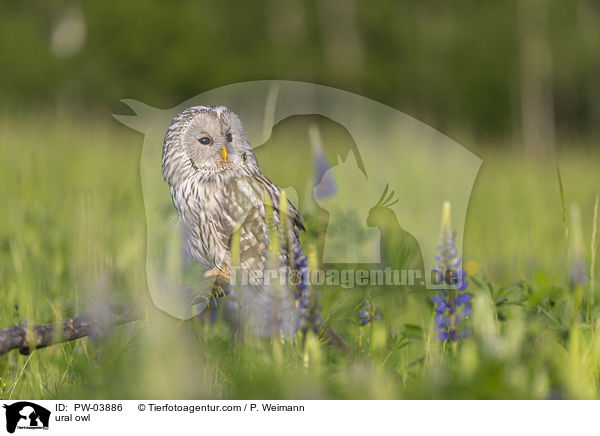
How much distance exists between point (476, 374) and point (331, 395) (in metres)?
0.39

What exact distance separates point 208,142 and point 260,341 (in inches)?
26.0

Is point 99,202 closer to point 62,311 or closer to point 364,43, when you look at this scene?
point 62,311

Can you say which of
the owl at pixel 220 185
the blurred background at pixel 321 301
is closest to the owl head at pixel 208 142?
the owl at pixel 220 185

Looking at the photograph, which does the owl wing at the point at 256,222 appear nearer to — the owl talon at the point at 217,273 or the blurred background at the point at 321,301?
the owl talon at the point at 217,273

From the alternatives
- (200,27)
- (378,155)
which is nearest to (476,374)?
(378,155)

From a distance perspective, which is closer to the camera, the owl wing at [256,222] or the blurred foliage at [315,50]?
the owl wing at [256,222]

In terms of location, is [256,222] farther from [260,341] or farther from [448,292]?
[448,292]

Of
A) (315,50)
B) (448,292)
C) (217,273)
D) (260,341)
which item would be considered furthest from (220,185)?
(315,50)

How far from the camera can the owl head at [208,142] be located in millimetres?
2109

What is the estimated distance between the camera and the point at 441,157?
2670 mm
